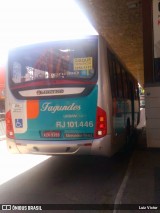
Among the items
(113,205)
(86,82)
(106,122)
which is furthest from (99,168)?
(113,205)

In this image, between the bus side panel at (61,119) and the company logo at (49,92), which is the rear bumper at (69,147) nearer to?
the bus side panel at (61,119)

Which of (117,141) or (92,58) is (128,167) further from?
(92,58)

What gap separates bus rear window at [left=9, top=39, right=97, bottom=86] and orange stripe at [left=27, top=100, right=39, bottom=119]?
47 centimetres

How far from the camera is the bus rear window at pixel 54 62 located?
695 cm

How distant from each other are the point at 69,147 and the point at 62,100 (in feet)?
3.10

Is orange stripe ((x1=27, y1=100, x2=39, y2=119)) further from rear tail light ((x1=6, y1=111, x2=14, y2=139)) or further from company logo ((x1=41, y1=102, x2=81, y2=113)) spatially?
rear tail light ((x1=6, y1=111, x2=14, y2=139))

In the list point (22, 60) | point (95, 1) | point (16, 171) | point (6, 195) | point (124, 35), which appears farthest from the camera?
point (124, 35)

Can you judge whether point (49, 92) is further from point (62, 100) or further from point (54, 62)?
point (54, 62)

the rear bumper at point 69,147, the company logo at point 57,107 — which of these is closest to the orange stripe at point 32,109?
the company logo at point 57,107

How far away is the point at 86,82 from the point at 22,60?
1.52 meters

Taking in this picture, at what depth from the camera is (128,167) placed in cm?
809

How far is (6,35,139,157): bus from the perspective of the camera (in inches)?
268

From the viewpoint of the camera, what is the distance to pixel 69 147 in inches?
269

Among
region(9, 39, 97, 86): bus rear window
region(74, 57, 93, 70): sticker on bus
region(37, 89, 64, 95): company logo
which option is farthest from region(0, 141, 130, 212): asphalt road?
region(74, 57, 93, 70): sticker on bus
